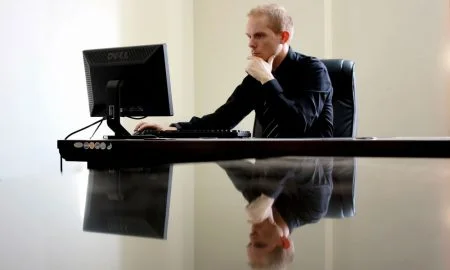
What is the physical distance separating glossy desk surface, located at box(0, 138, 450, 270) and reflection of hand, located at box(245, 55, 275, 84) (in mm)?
1363

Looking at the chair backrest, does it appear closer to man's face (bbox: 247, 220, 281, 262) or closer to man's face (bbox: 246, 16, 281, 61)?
man's face (bbox: 246, 16, 281, 61)

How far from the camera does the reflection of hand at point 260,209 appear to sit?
405 mm

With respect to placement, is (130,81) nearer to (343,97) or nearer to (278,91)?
(278,91)

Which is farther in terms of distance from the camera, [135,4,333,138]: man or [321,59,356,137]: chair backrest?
[321,59,356,137]: chair backrest

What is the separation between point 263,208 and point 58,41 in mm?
2438

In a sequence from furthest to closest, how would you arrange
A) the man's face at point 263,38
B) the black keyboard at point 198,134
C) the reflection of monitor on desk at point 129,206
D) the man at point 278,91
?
the man's face at point 263,38 → the man at point 278,91 → the black keyboard at point 198,134 → the reflection of monitor on desk at point 129,206

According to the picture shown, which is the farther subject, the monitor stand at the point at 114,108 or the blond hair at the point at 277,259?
the monitor stand at the point at 114,108

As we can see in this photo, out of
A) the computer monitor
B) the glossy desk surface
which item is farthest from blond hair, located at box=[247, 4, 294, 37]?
the glossy desk surface

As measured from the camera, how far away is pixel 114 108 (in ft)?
6.16

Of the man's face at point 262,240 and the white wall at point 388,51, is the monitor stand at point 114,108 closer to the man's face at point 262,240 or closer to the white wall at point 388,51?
the man's face at point 262,240

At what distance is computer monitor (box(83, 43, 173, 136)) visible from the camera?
5.93 ft

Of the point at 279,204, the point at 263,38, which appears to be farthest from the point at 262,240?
the point at 263,38

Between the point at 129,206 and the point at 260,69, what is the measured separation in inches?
67.0

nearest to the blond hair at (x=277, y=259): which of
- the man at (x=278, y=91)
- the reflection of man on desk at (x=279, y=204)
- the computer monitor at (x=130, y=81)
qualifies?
the reflection of man on desk at (x=279, y=204)
